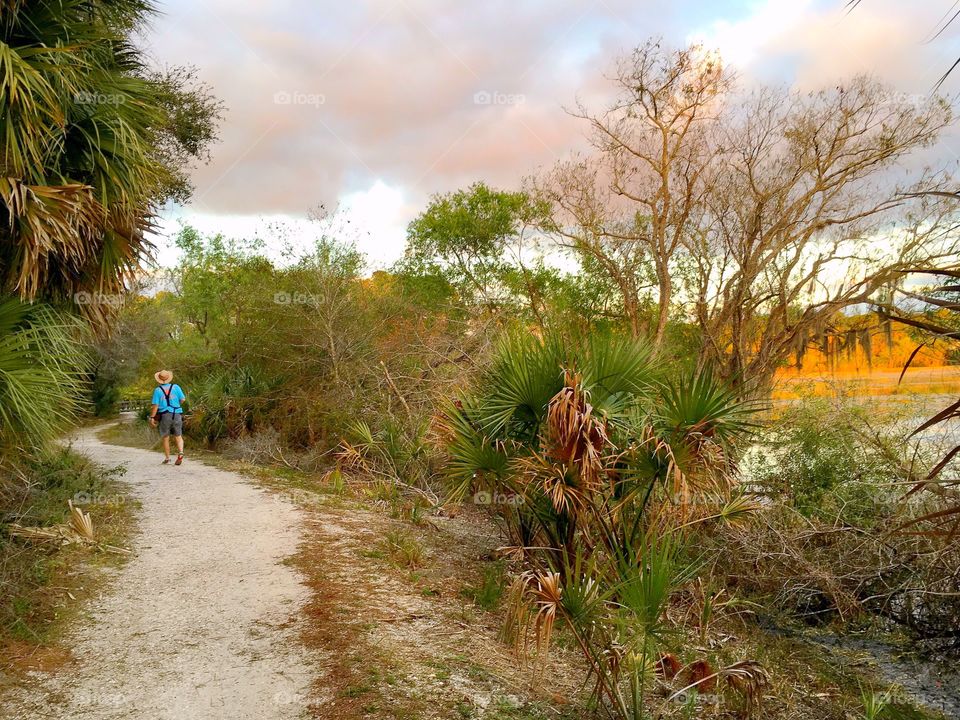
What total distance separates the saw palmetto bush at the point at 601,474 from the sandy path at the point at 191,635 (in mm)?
2049

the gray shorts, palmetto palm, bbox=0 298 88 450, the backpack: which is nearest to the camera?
palmetto palm, bbox=0 298 88 450

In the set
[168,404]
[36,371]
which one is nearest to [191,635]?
[36,371]

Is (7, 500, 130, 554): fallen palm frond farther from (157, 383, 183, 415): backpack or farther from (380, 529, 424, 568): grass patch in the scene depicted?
(157, 383, 183, 415): backpack

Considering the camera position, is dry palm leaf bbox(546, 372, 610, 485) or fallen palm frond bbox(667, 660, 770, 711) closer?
fallen palm frond bbox(667, 660, 770, 711)

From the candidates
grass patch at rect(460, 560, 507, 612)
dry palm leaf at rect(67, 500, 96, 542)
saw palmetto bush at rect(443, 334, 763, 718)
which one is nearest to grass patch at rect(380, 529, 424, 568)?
grass patch at rect(460, 560, 507, 612)

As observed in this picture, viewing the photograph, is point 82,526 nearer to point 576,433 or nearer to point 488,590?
point 488,590

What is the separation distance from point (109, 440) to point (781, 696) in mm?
22242

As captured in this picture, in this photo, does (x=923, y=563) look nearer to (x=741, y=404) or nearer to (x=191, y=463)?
(x=741, y=404)

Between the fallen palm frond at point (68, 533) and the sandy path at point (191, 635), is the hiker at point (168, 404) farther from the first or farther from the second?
the fallen palm frond at point (68, 533)

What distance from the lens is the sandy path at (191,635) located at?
505 cm

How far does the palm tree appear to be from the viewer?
6.67 metres

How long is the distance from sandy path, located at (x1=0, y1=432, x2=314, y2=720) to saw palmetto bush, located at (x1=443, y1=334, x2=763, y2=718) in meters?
2.05

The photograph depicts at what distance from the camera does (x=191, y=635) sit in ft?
20.5

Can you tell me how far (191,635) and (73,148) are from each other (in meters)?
5.34
